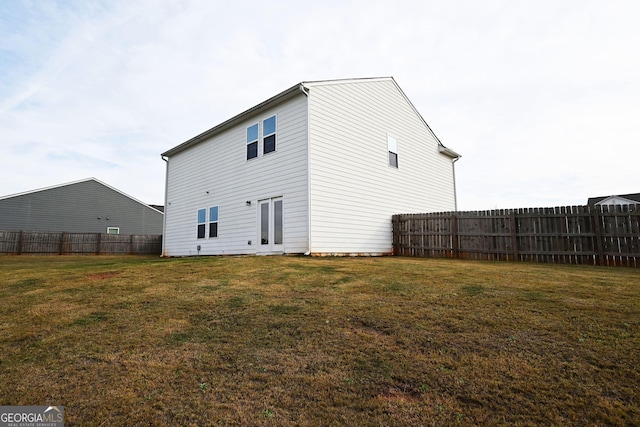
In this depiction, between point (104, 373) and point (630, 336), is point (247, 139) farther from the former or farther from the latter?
point (630, 336)

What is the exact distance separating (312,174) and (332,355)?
800cm

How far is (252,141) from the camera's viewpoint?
41.8 feet

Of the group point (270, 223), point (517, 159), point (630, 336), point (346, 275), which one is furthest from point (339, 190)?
point (517, 159)

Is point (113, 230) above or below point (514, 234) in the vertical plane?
above

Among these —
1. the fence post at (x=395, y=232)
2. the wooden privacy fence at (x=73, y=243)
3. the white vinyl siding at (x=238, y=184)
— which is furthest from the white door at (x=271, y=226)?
the wooden privacy fence at (x=73, y=243)

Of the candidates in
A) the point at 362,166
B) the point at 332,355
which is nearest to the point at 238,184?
the point at 362,166

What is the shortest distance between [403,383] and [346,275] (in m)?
3.93

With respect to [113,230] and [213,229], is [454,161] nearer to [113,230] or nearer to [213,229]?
[213,229]

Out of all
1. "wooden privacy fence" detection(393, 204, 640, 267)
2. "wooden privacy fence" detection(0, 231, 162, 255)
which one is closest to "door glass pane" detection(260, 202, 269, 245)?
"wooden privacy fence" detection(393, 204, 640, 267)

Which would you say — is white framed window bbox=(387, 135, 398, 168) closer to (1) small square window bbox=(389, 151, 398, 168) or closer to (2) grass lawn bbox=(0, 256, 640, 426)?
(1) small square window bbox=(389, 151, 398, 168)

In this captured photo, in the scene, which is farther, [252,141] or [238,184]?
[238,184]

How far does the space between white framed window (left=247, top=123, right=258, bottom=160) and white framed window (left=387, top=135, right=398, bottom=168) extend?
5294mm

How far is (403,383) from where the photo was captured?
2.34 meters

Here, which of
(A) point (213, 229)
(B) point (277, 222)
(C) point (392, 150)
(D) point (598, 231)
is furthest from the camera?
(A) point (213, 229)
